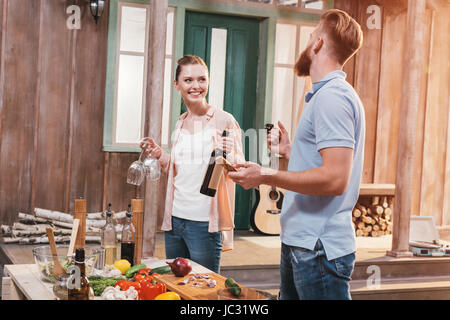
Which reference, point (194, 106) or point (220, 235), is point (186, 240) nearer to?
point (220, 235)

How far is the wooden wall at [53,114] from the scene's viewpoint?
5.47 metres

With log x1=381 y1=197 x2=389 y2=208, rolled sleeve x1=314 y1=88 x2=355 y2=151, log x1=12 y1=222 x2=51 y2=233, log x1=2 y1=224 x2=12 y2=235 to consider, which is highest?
rolled sleeve x1=314 y1=88 x2=355 y2=151

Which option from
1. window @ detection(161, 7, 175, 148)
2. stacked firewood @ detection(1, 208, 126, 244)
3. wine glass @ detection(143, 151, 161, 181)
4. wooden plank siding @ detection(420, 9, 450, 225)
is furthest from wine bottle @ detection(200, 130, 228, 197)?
wooden plank siding @ detection(420, 9, 450, 225)

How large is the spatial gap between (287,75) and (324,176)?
4884 millimetres

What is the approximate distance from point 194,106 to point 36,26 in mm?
3218

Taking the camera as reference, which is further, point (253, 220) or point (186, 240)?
point (253, 220)

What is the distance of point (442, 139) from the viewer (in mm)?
7105

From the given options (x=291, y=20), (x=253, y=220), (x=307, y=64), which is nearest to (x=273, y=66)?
(x=291, y=20)

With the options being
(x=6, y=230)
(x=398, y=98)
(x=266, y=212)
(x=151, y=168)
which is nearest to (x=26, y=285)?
(x=151, y=168)

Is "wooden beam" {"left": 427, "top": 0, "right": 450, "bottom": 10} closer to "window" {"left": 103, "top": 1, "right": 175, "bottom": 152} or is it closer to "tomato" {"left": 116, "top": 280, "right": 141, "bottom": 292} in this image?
"window" {"left": 103, "top": 1, "right": 175, "bottom": 152}

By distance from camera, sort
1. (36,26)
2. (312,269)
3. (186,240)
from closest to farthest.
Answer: (312,269), (186,240), (36,26)

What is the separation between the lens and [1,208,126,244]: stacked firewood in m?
5.04

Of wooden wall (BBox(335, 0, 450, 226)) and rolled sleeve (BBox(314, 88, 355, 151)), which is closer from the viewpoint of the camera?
rolled sleeve (BBox(314, 88, 355, 151))

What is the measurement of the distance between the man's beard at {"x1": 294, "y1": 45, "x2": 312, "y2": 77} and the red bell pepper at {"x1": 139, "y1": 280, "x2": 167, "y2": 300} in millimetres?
958
